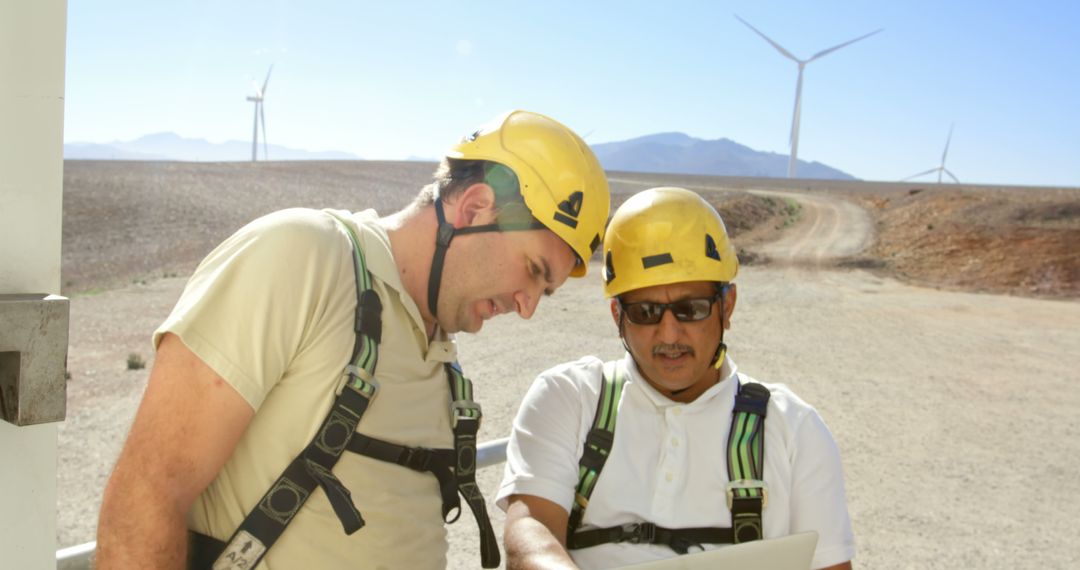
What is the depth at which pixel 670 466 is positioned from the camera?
120 inches

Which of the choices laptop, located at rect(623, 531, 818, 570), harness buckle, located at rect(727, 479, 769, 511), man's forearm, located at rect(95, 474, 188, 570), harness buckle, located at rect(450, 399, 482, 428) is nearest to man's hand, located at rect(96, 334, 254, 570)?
man's forearm, located at rect(95, 474, 188, 570)

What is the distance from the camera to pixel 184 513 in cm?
188

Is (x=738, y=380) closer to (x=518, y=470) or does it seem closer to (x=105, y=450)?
(x=518, y=470)

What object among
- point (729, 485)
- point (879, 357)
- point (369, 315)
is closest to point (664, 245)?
point (729, 485)

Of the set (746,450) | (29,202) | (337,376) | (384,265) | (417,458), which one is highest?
(29,202)

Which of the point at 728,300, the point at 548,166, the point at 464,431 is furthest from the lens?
the point at 728,300

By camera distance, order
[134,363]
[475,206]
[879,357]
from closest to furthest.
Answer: [475,206]
[134,363]
[879,357]

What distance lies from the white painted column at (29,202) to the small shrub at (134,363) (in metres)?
11.2

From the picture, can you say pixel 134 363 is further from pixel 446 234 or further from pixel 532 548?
pixel 446 234

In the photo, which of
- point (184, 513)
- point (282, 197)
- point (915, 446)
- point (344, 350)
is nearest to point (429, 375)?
point (344, 350)

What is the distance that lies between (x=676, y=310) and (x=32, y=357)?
2.47 metres

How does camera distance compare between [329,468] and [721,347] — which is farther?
[721,347]

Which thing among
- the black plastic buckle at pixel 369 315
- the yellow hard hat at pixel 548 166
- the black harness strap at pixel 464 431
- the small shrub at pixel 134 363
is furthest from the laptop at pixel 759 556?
the small shrub at pixel 134 363

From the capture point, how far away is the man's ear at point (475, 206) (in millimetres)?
2461
